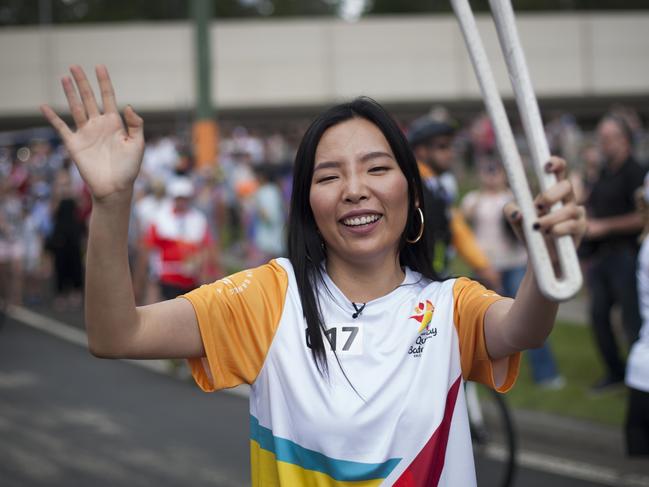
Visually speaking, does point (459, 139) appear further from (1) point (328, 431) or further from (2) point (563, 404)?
(1) point (328, 431)

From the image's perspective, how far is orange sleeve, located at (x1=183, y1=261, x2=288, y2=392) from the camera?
2549mm

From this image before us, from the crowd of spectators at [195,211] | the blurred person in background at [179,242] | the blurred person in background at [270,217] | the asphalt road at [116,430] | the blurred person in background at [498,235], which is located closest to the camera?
the asphalt road at [116,430]

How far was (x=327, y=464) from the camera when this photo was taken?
8.14ft

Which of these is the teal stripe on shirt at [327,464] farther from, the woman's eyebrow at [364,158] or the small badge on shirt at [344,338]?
the woman's eyebrow at [364,158]

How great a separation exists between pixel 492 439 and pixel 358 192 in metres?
4.20

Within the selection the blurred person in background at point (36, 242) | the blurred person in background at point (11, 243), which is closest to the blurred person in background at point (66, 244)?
the blurred person in background at point (36, 242)

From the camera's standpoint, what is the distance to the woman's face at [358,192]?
258 cm

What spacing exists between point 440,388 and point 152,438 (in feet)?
17.5

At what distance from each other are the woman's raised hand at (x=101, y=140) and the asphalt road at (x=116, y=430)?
4391 millimetres

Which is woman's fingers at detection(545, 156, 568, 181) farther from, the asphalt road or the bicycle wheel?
the asphalt road

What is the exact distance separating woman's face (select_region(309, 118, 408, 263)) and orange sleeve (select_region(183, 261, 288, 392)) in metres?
0.25

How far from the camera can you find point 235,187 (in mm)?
20797

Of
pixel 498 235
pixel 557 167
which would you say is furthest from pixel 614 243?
pixel 557 167

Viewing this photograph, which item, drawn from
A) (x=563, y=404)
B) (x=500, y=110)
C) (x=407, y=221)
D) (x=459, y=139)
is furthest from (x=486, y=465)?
(x=459, y=139)
